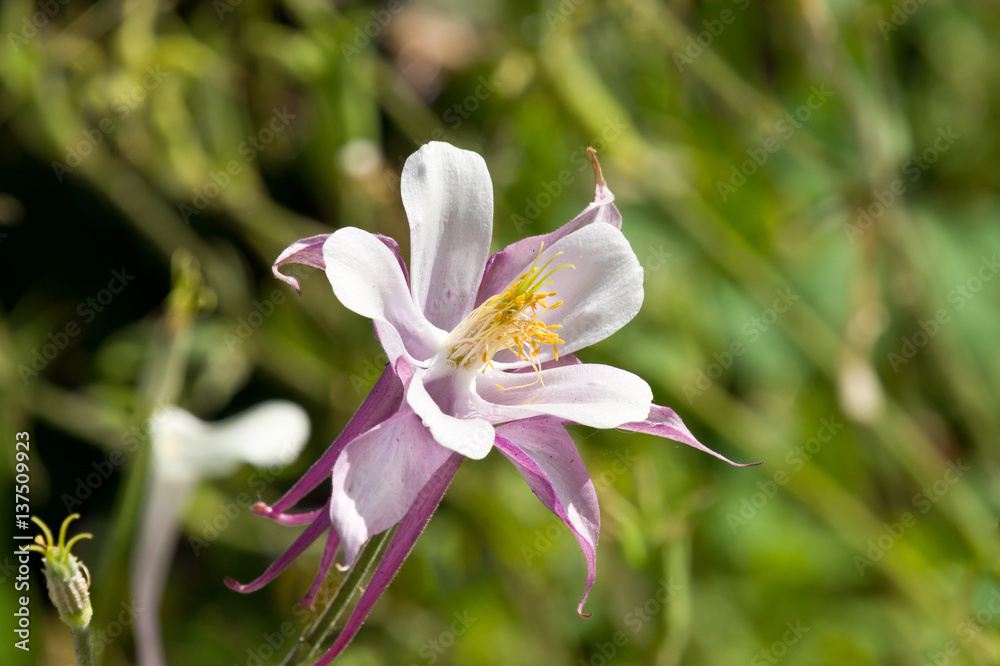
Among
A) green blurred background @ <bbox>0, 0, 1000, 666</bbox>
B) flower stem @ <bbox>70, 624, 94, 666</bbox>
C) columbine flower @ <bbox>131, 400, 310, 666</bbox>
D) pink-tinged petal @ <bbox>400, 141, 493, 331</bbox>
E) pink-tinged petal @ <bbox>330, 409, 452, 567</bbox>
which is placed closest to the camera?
pink-tinged petal @ <bbox>330, 409, 452, 567</bbox>

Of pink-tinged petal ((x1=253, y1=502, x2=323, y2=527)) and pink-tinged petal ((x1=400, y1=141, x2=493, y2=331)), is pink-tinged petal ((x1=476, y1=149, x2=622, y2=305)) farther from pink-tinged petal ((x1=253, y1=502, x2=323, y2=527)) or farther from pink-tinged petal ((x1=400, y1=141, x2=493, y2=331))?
pink-tinged petal ((x1=253, y1=502, x2=323, y2=527))

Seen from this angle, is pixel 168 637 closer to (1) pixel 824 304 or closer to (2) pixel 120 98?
(2) pixel 120 98

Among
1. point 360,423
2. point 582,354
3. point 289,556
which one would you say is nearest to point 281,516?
point 289,556

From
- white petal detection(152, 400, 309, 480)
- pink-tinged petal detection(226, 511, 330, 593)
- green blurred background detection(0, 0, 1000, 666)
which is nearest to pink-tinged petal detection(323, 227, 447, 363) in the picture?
pink-tinged petal detection(226, 511, 330, 593)

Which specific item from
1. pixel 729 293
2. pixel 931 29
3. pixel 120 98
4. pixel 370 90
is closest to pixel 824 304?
pixel 729 293

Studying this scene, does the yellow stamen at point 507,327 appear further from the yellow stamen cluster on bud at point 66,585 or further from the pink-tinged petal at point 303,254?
the yellow stamen cluster on bud at point 66,585

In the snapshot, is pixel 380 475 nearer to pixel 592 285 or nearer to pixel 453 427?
pixel 453 427
